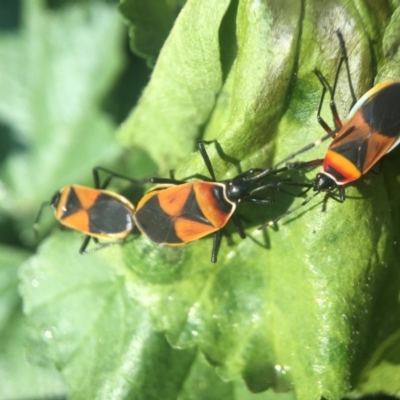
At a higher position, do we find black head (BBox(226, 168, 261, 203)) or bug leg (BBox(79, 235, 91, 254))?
black head (BBox(226, 168, 261, 203))

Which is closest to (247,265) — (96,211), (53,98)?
(96,211)

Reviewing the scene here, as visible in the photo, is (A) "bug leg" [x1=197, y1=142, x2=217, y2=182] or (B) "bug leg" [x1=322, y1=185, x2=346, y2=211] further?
(A) "bug leg" [x1=197, y1=142, x2=217, y2=182]

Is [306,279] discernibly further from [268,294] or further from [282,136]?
[282,136]

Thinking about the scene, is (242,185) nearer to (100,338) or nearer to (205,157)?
(205,157)

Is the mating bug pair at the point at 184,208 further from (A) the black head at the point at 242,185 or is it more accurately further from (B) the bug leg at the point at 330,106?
(B) the bug leg at the point at 330,106

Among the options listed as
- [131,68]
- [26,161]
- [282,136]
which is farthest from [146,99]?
[26,161]

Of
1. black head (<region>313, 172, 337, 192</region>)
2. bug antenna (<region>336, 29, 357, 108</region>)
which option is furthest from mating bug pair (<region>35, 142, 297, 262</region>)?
bug antenna (<region>336, 29, 357, 108</region>)

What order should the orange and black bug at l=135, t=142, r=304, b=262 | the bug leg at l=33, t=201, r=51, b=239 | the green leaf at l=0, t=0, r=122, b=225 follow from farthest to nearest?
the green leaf at l=0, t=0, r=122, b=225
the bug leg at l=33, t=201, r=51, b=239
the orange and black bug at l=135, t=142, r=304, b=262

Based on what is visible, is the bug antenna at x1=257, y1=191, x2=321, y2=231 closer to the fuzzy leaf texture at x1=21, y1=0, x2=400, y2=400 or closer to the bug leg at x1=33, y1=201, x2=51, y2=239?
the fuzzy leaf texture at x1=21, y1=0, x2=400, y2=400
